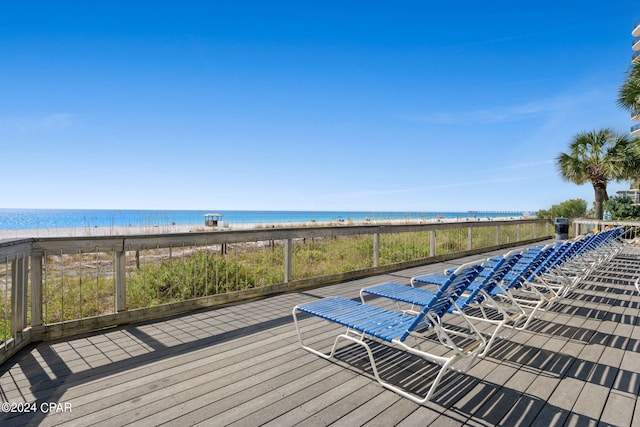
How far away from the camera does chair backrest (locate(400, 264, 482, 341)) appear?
211cm

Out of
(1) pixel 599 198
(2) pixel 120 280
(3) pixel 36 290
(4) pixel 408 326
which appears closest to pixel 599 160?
(1) pixel 599 198

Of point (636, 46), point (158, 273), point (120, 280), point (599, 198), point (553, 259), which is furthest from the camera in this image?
point (636, 46)

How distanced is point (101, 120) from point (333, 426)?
36601 millimetres

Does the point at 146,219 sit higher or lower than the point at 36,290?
higher

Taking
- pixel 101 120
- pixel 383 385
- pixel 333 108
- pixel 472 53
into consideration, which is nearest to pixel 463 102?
pixel 472 53

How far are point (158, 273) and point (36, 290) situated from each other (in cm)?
164

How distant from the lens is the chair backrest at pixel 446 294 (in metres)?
2.11

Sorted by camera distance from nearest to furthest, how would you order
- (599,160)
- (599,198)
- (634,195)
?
(599,198) → (599,160) → (634,195)

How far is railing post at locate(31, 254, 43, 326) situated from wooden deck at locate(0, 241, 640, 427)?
0.87 ft

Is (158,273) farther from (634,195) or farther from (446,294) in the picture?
(634,195)

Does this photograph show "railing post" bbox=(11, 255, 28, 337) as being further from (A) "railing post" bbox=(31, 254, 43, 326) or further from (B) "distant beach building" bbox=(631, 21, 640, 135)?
(B) "distant beach building" bbox=(631, 21, 640, 135)

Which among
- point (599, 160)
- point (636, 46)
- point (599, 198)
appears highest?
point (636, 46)

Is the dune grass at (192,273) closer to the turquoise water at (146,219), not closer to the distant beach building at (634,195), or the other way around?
the turquoise water at (146,219)

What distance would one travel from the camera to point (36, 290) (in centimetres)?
302
